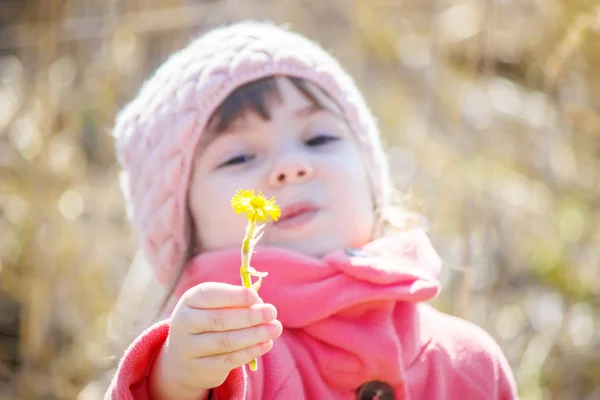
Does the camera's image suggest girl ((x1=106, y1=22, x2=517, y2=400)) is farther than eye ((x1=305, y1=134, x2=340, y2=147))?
No

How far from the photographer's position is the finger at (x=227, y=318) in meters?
0.89

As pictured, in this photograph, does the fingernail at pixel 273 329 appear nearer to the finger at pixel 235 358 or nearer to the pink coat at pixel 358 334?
the finger at pixel 235 358

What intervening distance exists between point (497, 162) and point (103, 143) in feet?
4.42

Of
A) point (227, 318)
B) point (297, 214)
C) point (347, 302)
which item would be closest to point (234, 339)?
point (227, 318)

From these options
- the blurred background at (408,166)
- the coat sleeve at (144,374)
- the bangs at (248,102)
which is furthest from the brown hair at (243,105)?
the blurred background at (408,166)

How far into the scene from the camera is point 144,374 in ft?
3.49

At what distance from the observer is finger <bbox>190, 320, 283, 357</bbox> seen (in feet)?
2.95

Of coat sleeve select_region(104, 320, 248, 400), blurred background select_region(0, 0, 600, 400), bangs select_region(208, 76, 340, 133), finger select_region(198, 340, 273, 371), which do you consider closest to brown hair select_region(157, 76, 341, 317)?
bangs select_region(208, 76, 340, 133)

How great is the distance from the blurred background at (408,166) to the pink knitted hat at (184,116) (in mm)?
477

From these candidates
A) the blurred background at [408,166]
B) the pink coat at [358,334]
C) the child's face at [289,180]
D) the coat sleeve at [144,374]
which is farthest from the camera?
the blurred background at [408,166]

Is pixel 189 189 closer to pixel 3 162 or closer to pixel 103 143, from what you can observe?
pixel 3 162

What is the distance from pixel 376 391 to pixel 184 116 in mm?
546

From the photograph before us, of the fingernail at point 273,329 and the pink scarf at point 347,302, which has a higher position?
the fingernail at point 273,329

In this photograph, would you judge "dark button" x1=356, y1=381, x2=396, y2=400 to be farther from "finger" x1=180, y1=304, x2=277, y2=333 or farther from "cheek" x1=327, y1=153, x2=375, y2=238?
"finger" x1=180, y1=304, x2=277, y2=333
